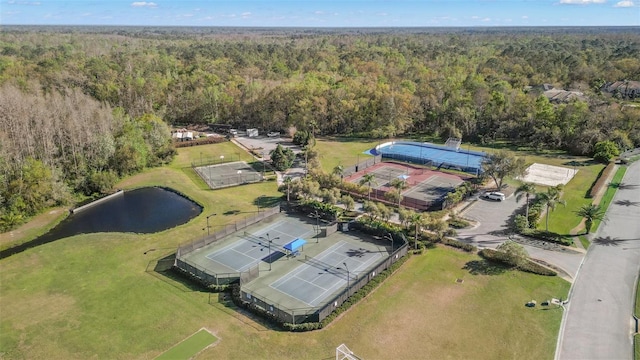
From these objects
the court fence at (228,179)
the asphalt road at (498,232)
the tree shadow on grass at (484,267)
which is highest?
the court fence at (228,179)

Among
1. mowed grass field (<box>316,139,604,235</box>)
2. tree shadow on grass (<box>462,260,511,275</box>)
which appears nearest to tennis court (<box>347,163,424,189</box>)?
mowed grass field (<box>316,139,604,235</box>)

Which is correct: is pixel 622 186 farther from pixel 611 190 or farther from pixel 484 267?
pixel 484 267

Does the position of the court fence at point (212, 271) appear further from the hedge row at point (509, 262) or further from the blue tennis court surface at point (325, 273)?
the hedge row at point (509, 262)

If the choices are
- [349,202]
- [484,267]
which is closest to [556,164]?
[484,267]

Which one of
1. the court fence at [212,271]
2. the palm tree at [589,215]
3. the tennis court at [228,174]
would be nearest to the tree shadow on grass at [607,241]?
the palm tree at [589,215]

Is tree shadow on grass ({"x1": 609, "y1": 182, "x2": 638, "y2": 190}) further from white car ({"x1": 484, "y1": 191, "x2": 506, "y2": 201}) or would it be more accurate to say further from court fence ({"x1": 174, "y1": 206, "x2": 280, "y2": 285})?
court fence ({"x1": 174, "y1": 206, "x2": 280, "y2": 285})

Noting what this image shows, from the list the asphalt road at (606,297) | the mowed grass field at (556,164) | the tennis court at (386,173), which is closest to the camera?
the asphalt road at (606,297)

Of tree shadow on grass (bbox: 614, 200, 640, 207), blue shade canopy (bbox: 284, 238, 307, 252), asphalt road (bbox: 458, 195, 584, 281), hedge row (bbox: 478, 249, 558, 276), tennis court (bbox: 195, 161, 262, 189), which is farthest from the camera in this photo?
tennis court (bbox: 195, 161, 262, 189)

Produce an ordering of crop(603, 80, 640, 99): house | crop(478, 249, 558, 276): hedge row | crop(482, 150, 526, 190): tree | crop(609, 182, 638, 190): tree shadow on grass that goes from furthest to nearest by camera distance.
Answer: crop(603, 80, 640, 99): house → crop(609, 182, 638, 190): tree shadow on grass → crop(482, 150, 526, 190): tree → crop(478, 249, 558, 276): hedge row
